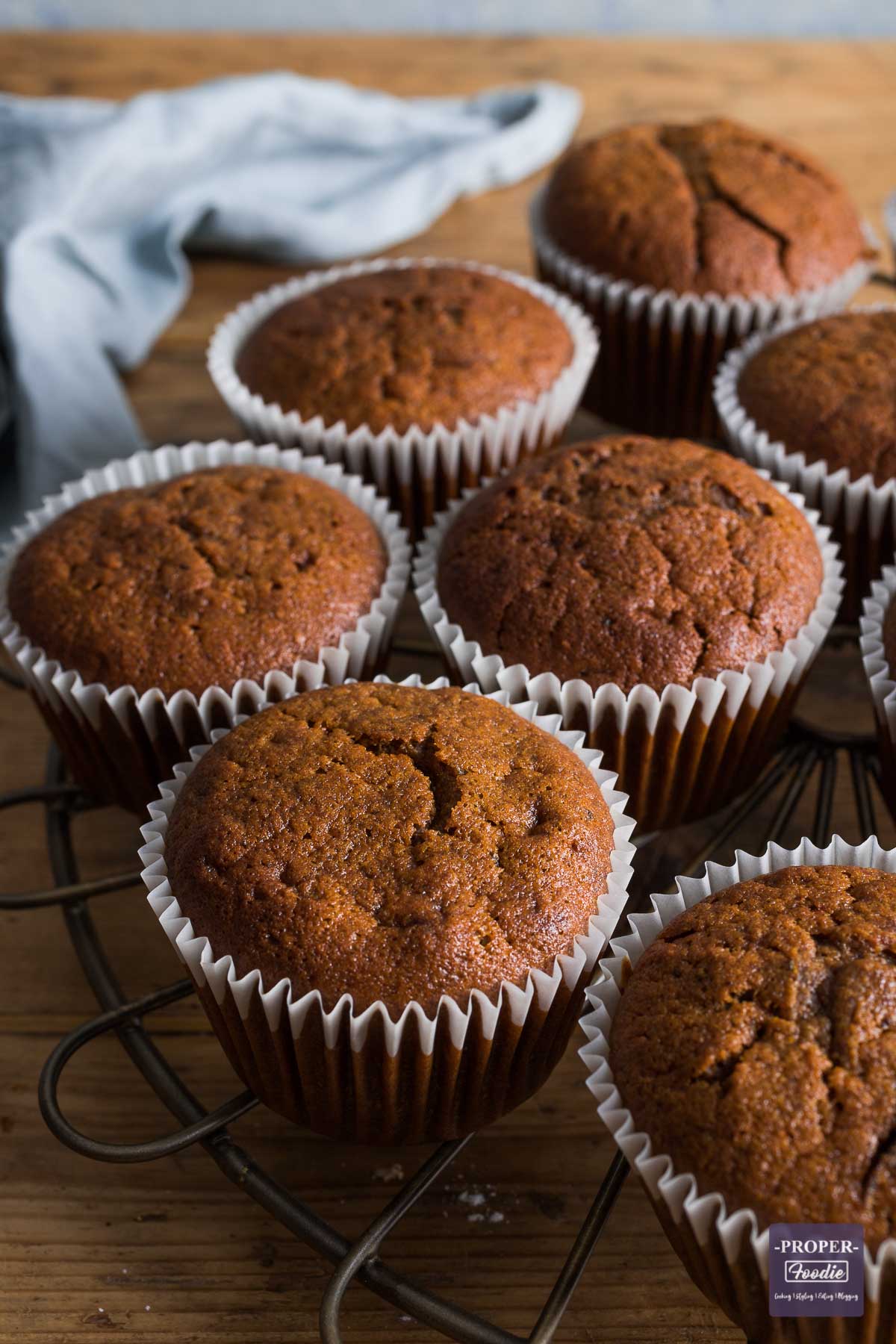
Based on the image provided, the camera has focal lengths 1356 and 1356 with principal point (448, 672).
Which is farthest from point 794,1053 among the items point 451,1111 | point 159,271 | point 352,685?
point 159,271

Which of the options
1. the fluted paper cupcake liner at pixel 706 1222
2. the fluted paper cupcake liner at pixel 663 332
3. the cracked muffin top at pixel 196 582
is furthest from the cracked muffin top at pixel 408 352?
the fluted paper cupcake liner at pixel 706 1222

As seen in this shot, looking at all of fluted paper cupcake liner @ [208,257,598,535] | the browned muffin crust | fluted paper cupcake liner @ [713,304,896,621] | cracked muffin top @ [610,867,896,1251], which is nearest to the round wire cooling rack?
cracked muffin top @ [610,867,896,1251]

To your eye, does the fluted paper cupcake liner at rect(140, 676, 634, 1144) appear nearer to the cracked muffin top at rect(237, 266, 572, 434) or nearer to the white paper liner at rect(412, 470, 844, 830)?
the white paper liner at rect(412, 470, 844, 830)

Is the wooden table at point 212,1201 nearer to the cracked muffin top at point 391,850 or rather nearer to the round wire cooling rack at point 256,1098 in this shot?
the round wire cooling rack at point 256,1098

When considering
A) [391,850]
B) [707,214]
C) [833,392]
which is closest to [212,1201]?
[391,850]

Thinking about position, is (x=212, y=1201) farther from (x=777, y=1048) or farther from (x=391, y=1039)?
(x=777, y=1048)

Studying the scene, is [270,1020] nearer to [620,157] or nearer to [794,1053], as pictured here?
[794,1053]

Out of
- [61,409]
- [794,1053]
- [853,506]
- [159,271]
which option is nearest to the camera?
[794,1053]
